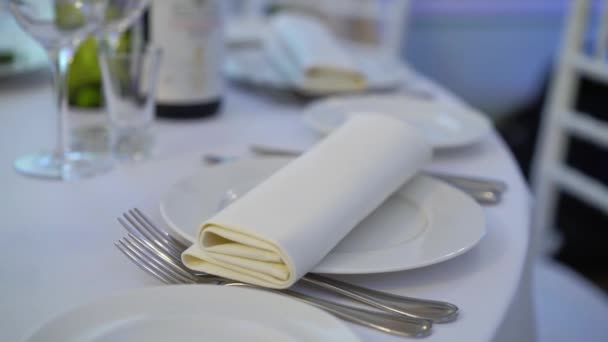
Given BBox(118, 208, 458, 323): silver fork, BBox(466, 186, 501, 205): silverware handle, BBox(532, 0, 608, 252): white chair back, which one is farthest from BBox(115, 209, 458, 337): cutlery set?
BBox(532, 0, 608, 252): white chair back

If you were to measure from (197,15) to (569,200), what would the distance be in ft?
5.21

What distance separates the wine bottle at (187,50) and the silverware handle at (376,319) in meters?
0.46

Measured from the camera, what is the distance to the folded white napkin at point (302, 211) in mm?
→ 421

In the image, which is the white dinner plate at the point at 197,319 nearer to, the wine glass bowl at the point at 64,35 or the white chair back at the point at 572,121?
the wine glass bowl at the point at 64,35

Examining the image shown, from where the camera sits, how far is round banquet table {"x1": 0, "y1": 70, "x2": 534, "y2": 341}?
44cm

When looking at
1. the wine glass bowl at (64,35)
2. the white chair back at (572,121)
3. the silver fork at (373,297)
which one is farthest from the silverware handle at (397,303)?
the white chair back at (572,121)

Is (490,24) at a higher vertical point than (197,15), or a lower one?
lower

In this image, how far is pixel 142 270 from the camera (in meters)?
0.48

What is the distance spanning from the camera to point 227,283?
440 millimetres

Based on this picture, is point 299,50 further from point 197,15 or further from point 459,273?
point 459,273

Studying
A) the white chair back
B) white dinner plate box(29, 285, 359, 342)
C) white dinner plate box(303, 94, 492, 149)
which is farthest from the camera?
the white chair back

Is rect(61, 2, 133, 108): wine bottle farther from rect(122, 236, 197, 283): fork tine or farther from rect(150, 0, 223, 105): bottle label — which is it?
rect(122, 236, 197, 283): fork tine

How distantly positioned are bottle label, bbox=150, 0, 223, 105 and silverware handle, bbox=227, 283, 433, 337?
1.53ft

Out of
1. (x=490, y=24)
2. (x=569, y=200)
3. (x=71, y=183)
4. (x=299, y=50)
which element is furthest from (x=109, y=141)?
(x=490, y=24)
